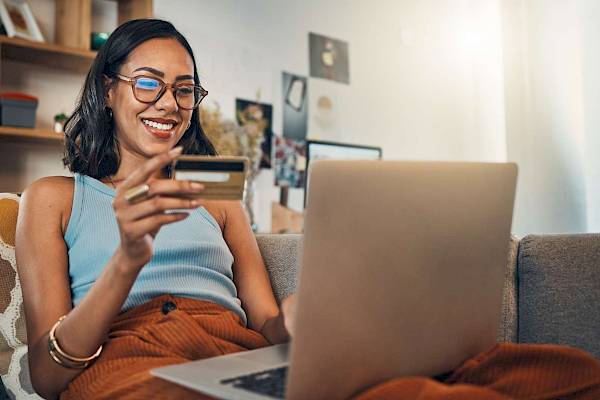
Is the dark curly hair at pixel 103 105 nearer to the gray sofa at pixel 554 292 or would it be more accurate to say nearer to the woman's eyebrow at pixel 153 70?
the woman's eyebrow at pixel 153 70

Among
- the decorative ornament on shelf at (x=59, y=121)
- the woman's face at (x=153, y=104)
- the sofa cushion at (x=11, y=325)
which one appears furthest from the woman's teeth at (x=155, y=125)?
the decorative ornament on shelf at (x=59, y=121)

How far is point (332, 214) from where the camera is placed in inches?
27.2

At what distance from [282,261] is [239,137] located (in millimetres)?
1978

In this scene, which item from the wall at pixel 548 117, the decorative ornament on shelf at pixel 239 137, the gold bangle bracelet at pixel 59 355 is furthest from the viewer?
the wall at pixel 548 117

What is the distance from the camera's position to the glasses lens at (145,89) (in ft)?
4.13

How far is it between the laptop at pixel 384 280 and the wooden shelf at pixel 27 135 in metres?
2.14

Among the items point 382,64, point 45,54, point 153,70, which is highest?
point 382,64

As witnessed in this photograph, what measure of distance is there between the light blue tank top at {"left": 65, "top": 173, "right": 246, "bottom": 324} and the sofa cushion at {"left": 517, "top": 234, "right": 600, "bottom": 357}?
1.91ft

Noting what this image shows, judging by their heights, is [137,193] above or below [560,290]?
above

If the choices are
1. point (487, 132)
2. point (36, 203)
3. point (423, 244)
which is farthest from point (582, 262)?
point (487, 132)

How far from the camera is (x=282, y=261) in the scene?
4.91 feet

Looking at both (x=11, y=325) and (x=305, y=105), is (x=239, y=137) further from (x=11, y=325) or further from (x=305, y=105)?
(x=11, y=325)

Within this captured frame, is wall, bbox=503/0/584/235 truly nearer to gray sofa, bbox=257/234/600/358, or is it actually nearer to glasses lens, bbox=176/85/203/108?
gray sofa, bbox=257/234/600/358

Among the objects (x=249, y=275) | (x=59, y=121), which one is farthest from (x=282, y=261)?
(x=59, y=121)
